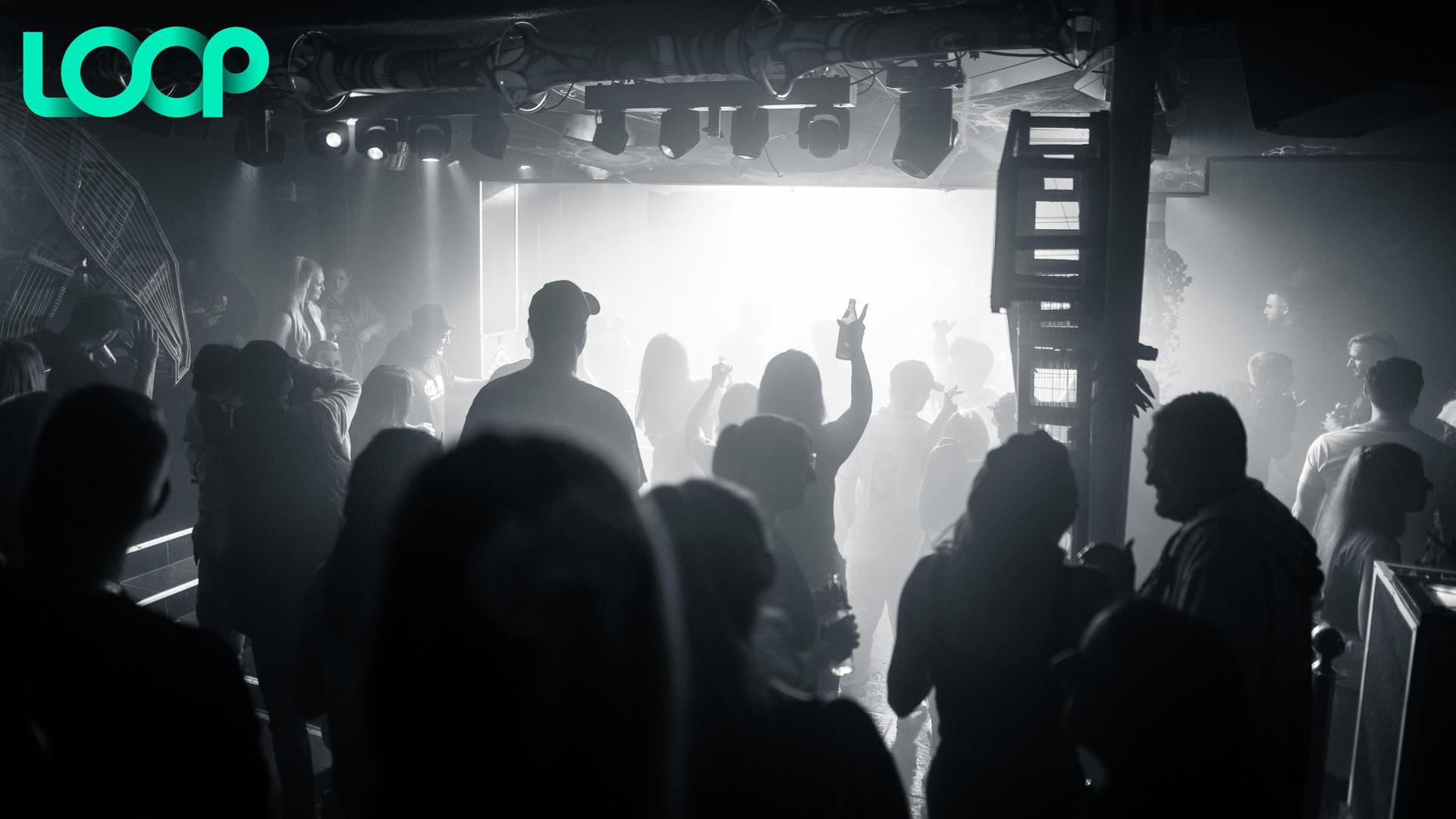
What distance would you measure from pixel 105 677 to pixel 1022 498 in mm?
1491

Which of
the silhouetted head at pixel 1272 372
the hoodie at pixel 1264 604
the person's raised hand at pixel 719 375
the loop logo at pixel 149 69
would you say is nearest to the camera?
the hoodie at pixel 1264 604

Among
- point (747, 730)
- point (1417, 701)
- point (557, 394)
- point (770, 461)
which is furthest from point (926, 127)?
point (747, 730)

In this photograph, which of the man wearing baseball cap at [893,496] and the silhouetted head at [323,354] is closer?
the man wearing baseball cap at [893,496]

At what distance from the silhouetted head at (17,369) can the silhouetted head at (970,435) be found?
357 centimetres

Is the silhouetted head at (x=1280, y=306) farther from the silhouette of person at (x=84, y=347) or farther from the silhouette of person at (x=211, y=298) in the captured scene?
the silhouette of person at (x=211, y=298)

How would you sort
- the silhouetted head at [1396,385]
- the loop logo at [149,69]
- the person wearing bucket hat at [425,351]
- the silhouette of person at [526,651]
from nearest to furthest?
the silhouette of person at [526,651] → the silhouetted head at [1396,385] → the loop logo at [149,69] → the person wearing bucket hat at [425,351]

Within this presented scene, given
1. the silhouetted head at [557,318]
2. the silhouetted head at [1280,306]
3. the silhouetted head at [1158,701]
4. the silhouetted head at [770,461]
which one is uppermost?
the silhouetted head at [1280,306]

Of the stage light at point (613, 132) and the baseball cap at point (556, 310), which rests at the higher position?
the stage light at point (613, 132)

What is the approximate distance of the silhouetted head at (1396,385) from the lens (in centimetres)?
383

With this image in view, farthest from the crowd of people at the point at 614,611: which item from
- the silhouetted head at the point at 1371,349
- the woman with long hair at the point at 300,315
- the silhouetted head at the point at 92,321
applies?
the woman with long hair at the point at 300,315

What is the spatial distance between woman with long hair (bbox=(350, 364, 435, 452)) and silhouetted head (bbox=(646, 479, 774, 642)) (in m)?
2.90

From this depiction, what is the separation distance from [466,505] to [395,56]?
440 centimetres

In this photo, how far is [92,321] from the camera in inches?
186

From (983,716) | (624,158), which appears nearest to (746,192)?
(624,158)
